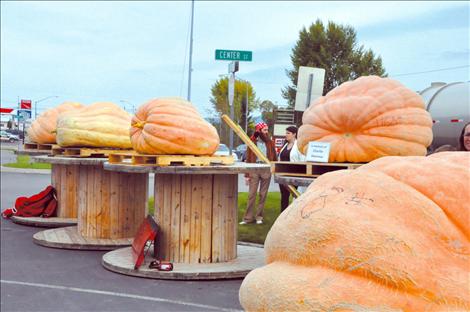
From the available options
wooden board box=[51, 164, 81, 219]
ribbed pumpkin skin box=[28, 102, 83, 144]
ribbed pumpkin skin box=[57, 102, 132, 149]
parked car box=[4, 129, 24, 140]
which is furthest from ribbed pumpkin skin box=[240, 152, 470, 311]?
parked car box=[4, 129, 24, 140]

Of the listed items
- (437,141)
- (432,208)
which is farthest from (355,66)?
(432,208)

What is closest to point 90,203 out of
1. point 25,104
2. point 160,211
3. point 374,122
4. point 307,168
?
point 160,211

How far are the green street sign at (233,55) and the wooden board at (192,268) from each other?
4238 millimetres

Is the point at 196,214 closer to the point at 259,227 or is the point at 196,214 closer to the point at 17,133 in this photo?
the point at 259,227

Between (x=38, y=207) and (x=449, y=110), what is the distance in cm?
955

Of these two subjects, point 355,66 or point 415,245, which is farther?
point 355,66

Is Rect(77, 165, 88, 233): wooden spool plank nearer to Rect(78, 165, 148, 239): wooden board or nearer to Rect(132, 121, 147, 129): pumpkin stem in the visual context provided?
Rect(78, 165, 148, 239): wooden board

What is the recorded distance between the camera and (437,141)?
13578mm

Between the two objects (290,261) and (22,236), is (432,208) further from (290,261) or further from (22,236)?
(22,236)

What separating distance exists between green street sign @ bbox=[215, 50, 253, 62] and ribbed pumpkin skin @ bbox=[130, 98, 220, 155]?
3592 millimetres

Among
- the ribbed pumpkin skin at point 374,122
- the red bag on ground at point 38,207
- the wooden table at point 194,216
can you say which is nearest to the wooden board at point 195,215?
the wooden table at point 194,216

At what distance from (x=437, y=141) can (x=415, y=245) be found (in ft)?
43.9

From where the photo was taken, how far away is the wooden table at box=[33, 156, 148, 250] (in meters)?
Answer: 7.76

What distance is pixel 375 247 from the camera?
3.43 ft
